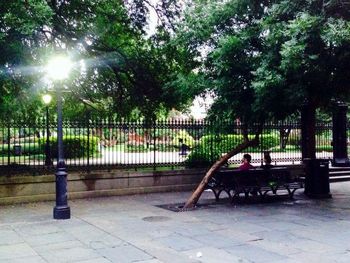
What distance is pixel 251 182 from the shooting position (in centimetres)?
1210

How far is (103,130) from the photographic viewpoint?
522 inches

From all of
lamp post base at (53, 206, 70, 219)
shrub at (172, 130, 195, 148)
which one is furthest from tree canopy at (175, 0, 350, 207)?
lamp post base at (53, 206, 70, 219)

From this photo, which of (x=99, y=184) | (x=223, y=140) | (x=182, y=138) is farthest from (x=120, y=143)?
(x=223, y=140)

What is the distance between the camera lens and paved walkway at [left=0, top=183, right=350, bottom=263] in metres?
6.63

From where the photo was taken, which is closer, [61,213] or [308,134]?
[61,213]

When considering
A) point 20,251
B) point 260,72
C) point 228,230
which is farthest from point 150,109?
point 20,251

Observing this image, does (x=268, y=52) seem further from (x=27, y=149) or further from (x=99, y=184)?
(x=27, y=149)

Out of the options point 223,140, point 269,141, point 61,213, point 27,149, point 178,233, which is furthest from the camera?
point 269,141

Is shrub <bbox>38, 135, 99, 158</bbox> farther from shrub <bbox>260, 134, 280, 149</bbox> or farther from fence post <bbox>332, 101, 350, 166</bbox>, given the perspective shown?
fence post <bbox>332, 101, 350, 166</bbox>

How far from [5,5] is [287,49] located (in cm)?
623

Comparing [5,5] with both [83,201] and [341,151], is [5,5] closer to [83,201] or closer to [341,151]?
[83,201]

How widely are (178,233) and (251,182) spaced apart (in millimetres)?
4486

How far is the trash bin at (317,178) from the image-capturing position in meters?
12.5

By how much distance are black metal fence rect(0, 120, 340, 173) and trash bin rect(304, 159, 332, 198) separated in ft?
8.46
